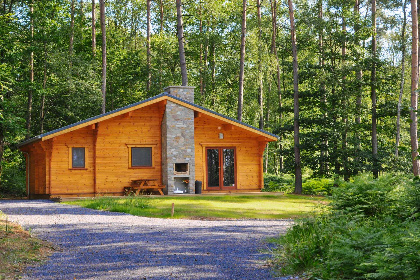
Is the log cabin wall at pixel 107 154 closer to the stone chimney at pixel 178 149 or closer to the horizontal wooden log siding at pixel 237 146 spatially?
the stone chimney at pixel 178 149

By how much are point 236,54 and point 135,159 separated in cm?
1613

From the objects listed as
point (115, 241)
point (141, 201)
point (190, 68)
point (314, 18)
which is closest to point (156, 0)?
point (190, 68)

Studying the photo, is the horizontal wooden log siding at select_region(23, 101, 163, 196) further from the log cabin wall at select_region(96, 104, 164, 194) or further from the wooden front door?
the wooden front door

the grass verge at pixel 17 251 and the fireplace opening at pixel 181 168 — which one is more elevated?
the fireplace opening at pixel 181 168

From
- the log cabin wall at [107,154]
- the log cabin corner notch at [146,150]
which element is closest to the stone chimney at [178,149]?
the log cabin corner notch at [146,150]

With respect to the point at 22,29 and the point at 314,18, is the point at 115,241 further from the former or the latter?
the point at 22,29

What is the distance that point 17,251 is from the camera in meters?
7.40

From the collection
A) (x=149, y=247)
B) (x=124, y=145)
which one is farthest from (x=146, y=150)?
(x=149, y=247)

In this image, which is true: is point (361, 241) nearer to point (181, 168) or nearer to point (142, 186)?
point (142, 186)

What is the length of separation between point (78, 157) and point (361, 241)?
16.0m

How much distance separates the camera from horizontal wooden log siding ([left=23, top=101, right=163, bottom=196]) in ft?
64.4

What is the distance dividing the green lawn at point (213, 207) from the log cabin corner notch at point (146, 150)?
8.56 feet

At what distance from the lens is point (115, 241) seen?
8.67 m

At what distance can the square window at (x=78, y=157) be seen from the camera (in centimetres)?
2000
